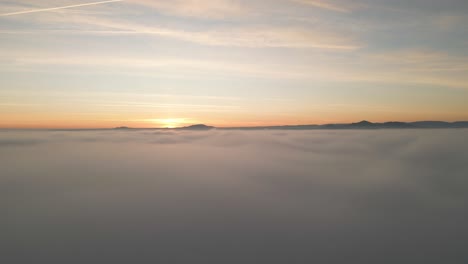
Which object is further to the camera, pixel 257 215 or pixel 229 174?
pixel 229 174

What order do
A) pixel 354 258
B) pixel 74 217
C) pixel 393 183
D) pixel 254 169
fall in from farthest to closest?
pixel 254 169 < pixel 393 183 < pixel 74 217 < pixel 354 258

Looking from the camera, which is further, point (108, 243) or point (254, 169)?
point (254, 169)

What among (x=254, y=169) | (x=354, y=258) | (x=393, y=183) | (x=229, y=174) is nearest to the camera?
(x=354, y=258)

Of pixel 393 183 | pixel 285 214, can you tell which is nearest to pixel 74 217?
pixel 285 214

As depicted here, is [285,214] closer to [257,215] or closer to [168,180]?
[257,215]

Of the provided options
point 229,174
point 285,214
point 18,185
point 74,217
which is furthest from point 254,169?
point 18,185

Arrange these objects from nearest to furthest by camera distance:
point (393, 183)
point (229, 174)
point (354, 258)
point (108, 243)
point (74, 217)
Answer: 1. point (354, 258)
2. point (108, 243)
3. point (74, 217)
4. point (393, 183)
5. point (229, 174)

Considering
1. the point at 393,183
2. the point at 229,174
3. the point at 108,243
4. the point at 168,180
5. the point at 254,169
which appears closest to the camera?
the point at 108,243

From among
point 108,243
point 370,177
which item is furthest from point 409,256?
point 370,177

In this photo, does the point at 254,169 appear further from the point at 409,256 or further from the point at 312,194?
the point at 409,256
